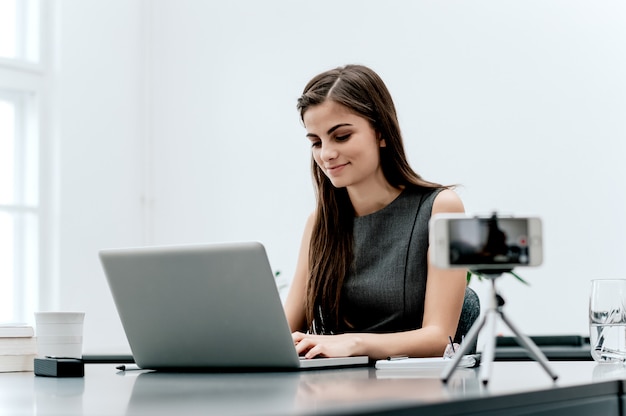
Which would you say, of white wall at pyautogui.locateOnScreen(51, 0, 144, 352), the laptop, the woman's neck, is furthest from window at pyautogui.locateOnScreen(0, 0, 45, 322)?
the laptop

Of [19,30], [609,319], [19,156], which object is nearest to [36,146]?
[19,156]

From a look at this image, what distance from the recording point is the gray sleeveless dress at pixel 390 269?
89.0 inches

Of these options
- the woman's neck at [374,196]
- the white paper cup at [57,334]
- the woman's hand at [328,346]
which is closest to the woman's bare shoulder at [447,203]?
the woman's neck at [374,196]

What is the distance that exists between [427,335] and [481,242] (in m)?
0.83

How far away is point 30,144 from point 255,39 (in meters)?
1.46

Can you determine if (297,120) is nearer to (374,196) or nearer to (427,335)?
(374,196)

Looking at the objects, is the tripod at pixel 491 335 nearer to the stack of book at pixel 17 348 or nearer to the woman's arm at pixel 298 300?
the stack of book at pixel 17 348

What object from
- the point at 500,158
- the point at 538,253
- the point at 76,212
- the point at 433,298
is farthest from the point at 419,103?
the point at 538,253

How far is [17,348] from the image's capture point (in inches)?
75.8

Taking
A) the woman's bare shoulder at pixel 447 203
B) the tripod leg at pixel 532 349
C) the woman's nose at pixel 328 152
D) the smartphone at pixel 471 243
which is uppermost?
the woman's nose at pixel 328 152

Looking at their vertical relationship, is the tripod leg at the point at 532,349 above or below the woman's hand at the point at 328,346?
above

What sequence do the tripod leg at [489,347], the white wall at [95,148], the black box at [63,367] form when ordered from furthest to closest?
1. the white wall at [95,148]
2. the black box at [63,367]
3. the tripod leg at [489,347]

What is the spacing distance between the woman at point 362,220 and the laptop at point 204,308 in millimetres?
545

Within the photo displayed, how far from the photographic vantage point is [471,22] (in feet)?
15.1
